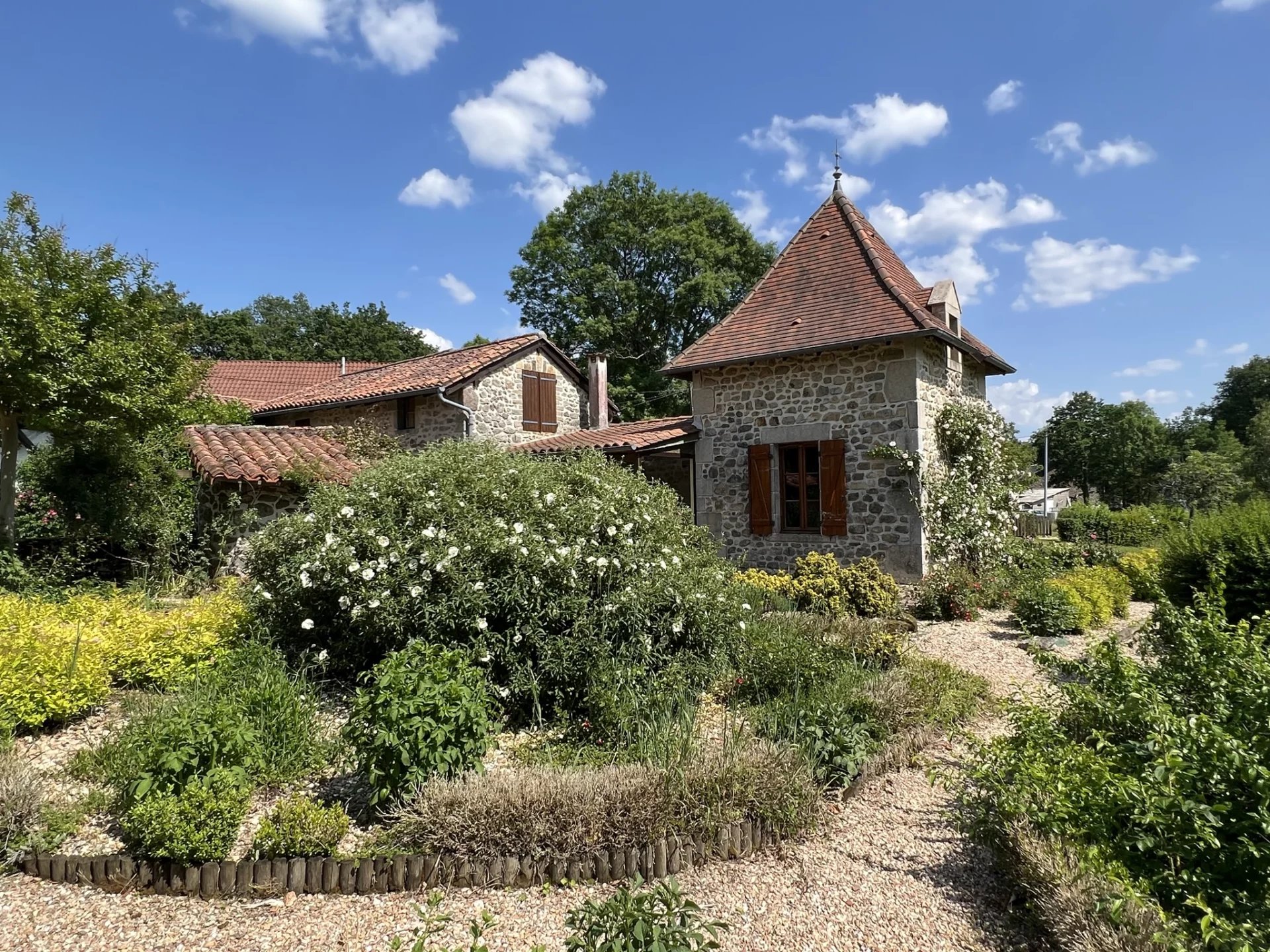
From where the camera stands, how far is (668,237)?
84.3 feet

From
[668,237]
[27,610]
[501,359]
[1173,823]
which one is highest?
[668,237]

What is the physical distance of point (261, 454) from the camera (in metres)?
9.72

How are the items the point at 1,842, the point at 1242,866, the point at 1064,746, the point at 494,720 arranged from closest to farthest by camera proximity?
the point at 1242,866
the point at 1,842
the point at 1064,746
the point at 494,720

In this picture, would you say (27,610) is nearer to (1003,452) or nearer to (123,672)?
(123,672)

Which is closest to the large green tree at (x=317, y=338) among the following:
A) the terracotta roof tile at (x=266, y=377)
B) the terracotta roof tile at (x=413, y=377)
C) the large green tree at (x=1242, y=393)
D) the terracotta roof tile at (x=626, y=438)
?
the terracotta roof tile at (x=266, y=377)

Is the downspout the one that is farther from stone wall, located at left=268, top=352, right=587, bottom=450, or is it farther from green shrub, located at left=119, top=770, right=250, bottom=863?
green shrub, located at left=119, top=770, right=250, bottom=863

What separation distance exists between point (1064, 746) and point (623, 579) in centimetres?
299

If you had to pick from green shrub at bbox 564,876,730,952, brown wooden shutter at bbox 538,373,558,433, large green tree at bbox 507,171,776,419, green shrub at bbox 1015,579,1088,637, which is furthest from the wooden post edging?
large green tree at bbox 507,171,776,419

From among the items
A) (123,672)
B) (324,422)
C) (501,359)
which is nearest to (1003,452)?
(501,359)

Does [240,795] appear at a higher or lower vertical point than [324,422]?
lower

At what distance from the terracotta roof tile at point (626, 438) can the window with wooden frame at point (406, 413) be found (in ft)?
8.18

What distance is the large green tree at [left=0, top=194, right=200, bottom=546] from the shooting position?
707 cm

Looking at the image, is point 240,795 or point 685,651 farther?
point 685,651

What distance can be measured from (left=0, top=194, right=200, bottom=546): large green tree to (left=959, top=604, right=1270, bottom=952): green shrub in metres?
8.87
